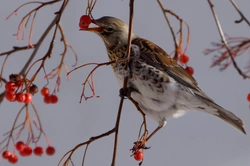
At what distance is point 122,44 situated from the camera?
139 cm

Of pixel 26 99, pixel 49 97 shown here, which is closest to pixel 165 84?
pixel 49 97

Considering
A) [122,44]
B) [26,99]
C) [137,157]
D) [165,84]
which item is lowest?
[137,157]

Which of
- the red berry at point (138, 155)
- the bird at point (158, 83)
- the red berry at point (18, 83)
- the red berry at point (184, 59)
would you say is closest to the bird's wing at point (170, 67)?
the bird at point (158, 83)

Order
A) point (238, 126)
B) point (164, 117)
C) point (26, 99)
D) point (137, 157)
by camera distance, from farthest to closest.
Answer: point (164, 117)
point (238, 126)
point (137, 157)
point (26, 99)

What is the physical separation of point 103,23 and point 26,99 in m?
0.41

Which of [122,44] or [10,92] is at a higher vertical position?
[122,44]

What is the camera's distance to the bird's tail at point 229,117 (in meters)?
1.26

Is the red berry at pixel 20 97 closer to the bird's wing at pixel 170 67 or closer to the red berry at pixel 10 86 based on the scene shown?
the red berry at pixel 10 86

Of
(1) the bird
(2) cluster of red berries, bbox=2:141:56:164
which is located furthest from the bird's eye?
(2) cluster of red berries, bbox=2:141:56:164

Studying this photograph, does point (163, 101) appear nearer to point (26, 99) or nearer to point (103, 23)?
point (103, 23)

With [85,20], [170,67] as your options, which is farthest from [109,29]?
[85,20]

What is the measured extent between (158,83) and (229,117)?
21 cm

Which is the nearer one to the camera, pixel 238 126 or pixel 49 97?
pixel 49 97

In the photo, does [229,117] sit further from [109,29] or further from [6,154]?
[6,154]
